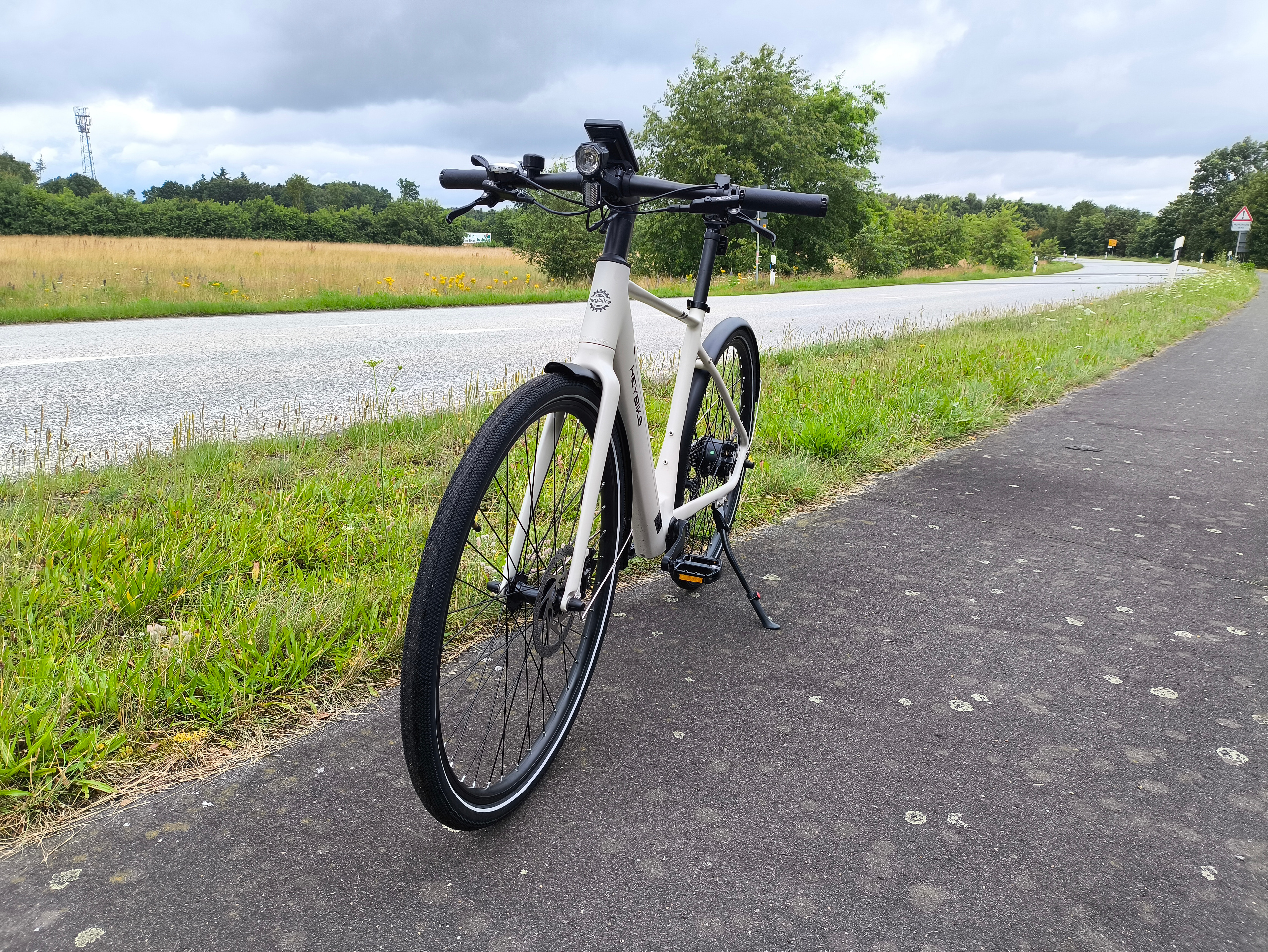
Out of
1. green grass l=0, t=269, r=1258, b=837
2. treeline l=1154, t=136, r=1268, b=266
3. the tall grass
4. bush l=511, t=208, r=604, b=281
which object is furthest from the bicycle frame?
treeline l=1154, t=136, r=1268, b=266

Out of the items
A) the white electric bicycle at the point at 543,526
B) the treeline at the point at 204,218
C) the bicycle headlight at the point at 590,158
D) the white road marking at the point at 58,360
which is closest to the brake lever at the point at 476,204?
the white electric bicycle at the point at 543,526

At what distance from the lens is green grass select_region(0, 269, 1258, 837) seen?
7.02 ft

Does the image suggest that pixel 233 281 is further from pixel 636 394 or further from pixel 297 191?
pixel 297 191

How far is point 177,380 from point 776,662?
5526 mm

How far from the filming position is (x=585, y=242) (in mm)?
21281

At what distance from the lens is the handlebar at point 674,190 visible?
2.18 metres

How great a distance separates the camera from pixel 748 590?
10.0 ft

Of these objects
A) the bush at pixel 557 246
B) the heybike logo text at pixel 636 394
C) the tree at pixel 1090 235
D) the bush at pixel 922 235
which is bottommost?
the heybike logo text at pixel 636 394

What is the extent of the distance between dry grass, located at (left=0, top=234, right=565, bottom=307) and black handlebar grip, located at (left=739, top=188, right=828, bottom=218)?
11.4 meters

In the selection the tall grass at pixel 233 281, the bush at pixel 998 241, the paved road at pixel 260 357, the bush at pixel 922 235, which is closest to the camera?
the paved road at pixel 260 357

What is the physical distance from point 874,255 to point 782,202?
119ft

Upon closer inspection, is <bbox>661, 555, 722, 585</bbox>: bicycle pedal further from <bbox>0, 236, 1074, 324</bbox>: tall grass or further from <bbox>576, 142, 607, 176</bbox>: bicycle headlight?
<bbox>0, 236, 1074, 324</bbox>: tall grass

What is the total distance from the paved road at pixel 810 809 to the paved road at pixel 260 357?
10.9 ft

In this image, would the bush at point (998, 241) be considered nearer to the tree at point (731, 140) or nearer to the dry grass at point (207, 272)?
the tree at point (731, 140)
